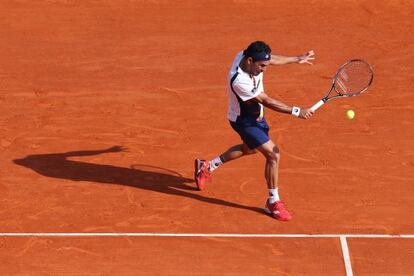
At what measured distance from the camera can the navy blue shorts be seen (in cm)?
1148

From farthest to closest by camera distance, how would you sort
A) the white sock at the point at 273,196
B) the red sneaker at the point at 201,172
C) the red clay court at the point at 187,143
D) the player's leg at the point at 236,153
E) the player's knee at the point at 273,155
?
the red sneaker at the point at 201,172, the player's leg at the point at 236,153, the white sock at the point at 273,196, the player's knee at the point at 273,155, the red clay court at the point at 187,143

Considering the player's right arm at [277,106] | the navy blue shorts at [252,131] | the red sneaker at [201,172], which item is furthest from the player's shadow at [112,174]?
the player's right arm at [277,106]

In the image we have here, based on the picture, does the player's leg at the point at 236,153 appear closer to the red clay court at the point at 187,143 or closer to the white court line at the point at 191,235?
the red clay court at the point at 187,143

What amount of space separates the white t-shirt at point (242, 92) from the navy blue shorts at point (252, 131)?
79 millimetres

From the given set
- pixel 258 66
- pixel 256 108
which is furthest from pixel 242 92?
pixel 256 108

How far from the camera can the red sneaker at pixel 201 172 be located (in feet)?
40.2

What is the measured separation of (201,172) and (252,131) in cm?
115

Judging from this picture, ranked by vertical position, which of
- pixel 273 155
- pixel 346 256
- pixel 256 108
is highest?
pixel 256 108

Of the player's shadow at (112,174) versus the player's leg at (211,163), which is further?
the player's shadow at (112,174)

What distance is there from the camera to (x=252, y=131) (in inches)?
454

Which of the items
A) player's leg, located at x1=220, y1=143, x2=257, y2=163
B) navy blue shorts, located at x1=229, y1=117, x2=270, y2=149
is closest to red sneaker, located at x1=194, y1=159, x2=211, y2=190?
player's leg, located at x1=220, y1=143, x2=257, y2=163

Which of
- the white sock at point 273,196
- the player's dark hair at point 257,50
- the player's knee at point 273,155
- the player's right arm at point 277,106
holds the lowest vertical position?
the white sock at point 273,196

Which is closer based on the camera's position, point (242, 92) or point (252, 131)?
point (242, 92)

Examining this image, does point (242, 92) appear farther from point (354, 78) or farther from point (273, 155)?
point (354, 78)
